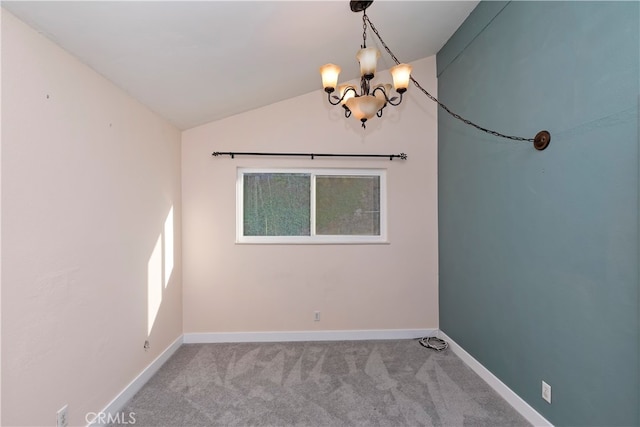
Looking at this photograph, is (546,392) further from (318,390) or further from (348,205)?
(348,205)

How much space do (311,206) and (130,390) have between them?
2168 mm

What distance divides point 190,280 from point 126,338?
95 cm

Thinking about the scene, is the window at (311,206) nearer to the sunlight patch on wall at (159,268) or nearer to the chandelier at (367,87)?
the sunlight patch on wall at (159,268)

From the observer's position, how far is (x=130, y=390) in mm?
2018

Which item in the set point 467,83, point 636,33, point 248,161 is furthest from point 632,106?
point 248,161

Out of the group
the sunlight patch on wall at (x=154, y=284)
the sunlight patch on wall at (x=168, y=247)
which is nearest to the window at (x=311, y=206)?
the sunlight patch on wall at (x=168, y=247)

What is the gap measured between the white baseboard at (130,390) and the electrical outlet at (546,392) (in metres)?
2.73

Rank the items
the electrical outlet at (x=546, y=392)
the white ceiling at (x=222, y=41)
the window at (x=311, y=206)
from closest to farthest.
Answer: the white ceiling at (x=222, y=41) → the electrical outlet at (x=546, y=392) → the window at (x=311, y=206)

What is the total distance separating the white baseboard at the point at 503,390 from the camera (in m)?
1.71

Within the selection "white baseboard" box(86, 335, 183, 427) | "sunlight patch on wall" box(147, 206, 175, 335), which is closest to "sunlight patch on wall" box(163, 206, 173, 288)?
"sunlight patch on wall" box(147, 206, 175, 335)

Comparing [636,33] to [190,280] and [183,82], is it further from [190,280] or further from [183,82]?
[190,280]

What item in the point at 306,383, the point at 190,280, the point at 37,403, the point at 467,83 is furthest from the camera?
the point at 190,280

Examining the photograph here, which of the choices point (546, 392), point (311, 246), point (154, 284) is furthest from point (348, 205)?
Answer: point (546, 392)

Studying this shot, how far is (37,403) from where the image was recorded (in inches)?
52.1
